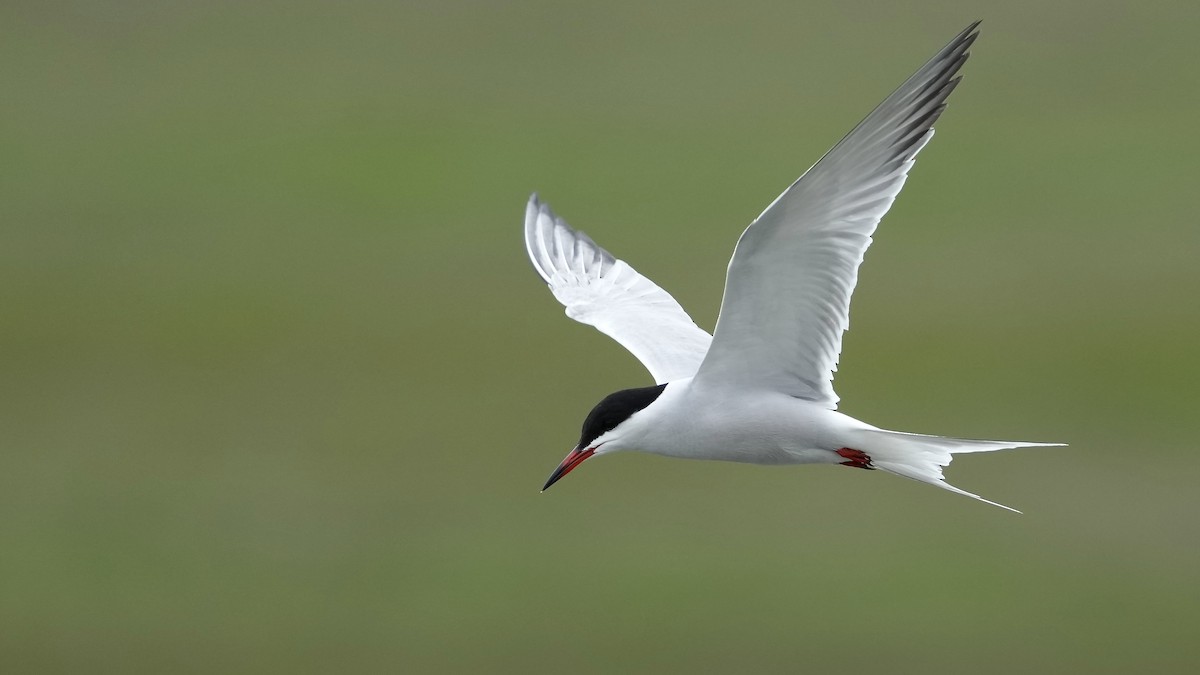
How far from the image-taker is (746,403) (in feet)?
11.3

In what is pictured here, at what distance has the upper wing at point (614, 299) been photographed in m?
4.14

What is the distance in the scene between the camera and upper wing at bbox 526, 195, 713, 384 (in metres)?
4.14

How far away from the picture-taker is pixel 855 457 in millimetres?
3477

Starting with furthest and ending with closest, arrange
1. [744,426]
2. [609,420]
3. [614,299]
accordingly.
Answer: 1. [614,299]
2. [609,420]
3. [744,426]

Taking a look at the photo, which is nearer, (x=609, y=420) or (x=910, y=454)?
(x=910, y=454)

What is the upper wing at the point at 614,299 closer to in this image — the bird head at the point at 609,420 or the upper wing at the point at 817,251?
the bird head at the point at 609,420

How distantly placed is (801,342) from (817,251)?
0.96 ft

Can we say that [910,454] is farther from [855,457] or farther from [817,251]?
[817,251]

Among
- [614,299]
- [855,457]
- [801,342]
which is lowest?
[855,457]

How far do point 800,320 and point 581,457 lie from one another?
2.12 feet

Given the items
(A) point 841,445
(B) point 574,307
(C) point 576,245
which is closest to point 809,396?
(A) point 841,445

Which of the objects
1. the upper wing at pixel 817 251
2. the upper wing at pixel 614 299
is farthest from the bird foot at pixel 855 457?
A: the upper wing at pixel 614 299

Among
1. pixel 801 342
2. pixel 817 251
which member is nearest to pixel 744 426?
pixel 801 342

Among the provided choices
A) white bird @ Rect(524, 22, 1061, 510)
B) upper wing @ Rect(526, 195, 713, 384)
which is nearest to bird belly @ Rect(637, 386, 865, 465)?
white bird @ Rect(524, 22, 1061, 510)
